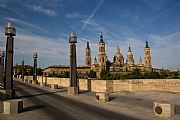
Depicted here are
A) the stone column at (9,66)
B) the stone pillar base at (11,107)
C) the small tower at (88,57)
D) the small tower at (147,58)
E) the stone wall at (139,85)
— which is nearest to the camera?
the stone pillar base at (11,107)

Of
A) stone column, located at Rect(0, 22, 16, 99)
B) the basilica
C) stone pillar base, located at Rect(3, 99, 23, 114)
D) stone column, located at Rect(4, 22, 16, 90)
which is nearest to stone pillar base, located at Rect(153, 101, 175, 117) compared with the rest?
stone pillar base, located at Rect(3, 99, 23, 114)

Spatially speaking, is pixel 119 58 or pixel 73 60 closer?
pixel 73 60

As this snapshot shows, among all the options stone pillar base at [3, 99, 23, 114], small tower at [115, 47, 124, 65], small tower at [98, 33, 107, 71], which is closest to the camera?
stone pillar base at [3, 99, 23, 114]

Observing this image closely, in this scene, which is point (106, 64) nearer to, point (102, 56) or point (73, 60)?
point (102, 56)

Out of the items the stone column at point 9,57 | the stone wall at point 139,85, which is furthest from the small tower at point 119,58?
the stone column at point 9,57

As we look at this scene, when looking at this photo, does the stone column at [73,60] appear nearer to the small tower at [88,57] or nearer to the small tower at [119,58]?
the small tower at [119,58]

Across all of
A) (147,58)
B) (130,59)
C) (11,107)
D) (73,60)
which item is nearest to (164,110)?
(11,107)

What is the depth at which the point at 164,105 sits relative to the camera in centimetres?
1233

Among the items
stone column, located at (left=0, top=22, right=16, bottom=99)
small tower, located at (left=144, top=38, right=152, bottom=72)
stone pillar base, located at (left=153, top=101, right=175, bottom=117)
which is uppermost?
small tower, located at (left=144, top=38, right=152, bottom=72)

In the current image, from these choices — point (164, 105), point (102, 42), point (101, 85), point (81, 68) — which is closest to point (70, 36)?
point (101, 85)

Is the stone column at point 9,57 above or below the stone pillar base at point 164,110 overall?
above

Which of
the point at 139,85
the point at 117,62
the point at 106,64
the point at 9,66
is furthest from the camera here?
the point at 117,62

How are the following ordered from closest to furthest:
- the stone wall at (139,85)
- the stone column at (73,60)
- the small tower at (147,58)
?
the stone column at (73,60), the stone wall at (139,85), the small tower at (147,58)

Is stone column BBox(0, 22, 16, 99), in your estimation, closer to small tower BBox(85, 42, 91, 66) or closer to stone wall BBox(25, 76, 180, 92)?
stone wall BBox(25, 76, 180, 92)
